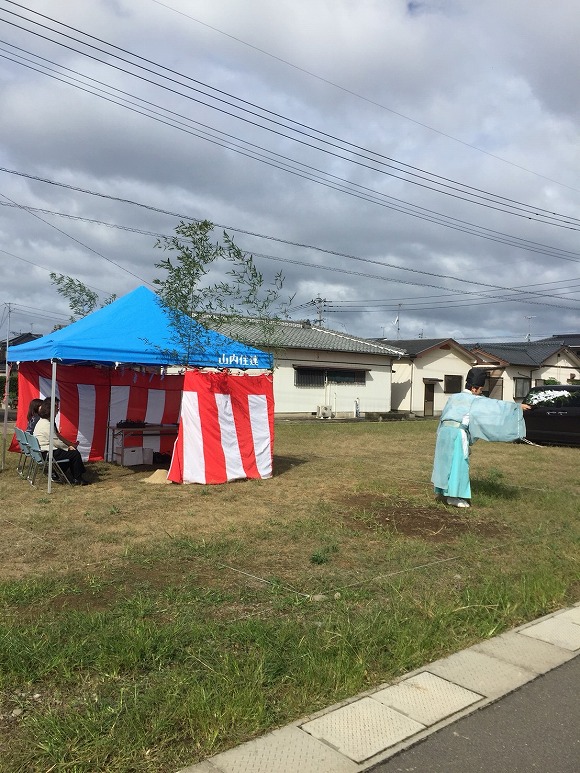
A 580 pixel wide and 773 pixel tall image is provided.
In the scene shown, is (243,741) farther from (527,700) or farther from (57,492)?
(57,492)

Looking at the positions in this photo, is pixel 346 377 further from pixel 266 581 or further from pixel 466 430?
pixel 266 581

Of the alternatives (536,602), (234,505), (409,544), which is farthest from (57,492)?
(536,602)

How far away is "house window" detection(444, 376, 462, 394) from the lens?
37.2 m

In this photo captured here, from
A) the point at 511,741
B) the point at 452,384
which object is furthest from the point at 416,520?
the point at 452,384

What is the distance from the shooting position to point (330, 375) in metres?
31.2

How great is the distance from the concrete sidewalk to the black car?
13500 millimetres

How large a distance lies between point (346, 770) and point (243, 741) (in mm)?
485

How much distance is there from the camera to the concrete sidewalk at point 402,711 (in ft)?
9.07

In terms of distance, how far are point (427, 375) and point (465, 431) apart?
28685 mm

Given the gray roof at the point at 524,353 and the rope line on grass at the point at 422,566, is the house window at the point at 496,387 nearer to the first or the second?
the gray roof at the point at 524,353

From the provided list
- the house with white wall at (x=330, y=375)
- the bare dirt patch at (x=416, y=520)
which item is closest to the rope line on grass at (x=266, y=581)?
the bare dirt patch at (x=416, y=520)

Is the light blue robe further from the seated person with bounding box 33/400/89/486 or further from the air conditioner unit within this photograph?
the air conditioner unit

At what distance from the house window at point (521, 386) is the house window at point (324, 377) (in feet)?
43.9

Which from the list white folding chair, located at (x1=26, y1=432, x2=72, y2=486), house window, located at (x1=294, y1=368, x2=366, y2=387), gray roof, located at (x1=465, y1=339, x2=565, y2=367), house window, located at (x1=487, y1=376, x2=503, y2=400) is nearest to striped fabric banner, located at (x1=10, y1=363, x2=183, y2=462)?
white folding chair, located at (x1=26, y1=432, x2=72, y2=486)
